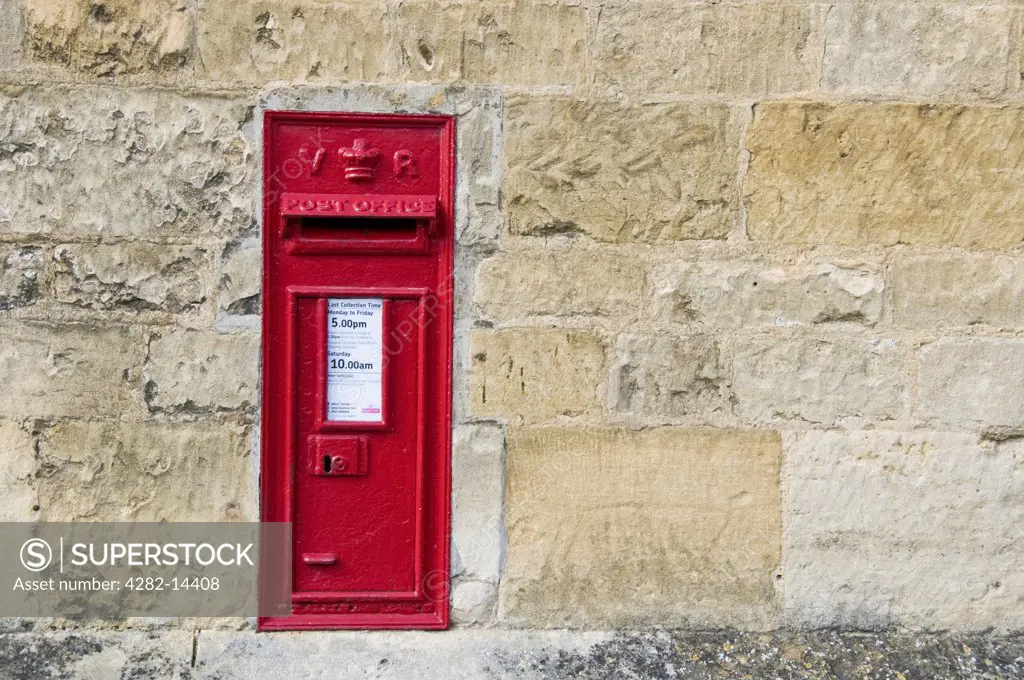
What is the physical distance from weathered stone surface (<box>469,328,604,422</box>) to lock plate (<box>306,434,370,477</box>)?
0.41 meters

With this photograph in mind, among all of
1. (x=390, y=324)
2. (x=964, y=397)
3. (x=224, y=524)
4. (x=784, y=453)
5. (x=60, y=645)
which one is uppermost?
(x=390, y=324)

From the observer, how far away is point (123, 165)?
2820mm

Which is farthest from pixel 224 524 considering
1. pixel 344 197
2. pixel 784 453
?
pixel 784 453

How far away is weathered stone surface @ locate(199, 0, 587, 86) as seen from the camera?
281 centimetres

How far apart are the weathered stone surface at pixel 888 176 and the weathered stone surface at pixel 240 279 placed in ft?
5.28

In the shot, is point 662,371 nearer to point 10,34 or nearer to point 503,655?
point 503,655

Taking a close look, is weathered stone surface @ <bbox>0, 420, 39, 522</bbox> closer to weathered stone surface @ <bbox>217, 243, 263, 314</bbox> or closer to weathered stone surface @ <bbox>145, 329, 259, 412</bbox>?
weathered stone surface @ <bbox>145, 329, 259, 412</bbox>

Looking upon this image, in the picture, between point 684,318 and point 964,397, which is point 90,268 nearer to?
point 684,318

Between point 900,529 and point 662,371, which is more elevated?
point 662,371

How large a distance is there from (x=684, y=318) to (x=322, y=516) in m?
1.35

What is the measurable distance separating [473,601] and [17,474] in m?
1.53

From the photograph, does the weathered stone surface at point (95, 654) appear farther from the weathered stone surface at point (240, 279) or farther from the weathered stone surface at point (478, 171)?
the weathered stone surface at point (478, 171)

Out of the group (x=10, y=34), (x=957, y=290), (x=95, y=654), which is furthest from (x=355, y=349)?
(x=957, y=290)

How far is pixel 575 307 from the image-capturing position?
285 cm
